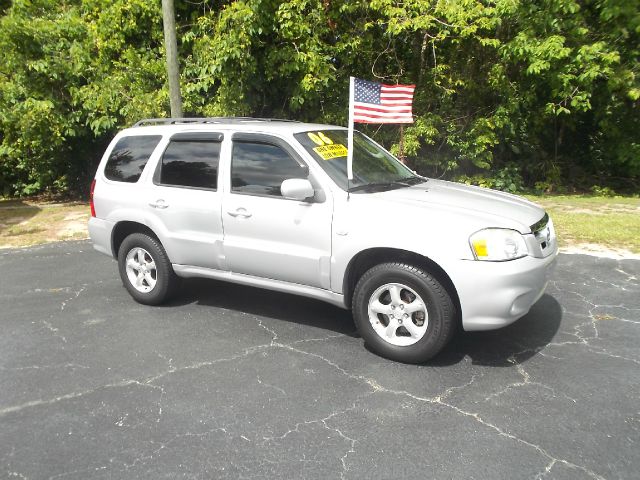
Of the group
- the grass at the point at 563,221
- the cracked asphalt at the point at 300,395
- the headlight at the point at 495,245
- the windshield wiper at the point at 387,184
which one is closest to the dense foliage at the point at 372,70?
the grass at the point at 563,221

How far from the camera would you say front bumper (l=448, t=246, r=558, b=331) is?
3.59 meters

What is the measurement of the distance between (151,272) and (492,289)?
332 centimetres

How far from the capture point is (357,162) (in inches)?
184

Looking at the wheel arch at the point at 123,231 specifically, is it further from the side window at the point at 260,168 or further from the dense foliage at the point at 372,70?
the dense foliage at the point at 372,70

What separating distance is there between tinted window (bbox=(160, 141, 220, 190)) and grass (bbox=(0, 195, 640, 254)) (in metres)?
4.80

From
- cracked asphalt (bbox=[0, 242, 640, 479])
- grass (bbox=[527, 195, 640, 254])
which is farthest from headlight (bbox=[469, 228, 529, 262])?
grass (bbox=[527, 195, 640, 254])

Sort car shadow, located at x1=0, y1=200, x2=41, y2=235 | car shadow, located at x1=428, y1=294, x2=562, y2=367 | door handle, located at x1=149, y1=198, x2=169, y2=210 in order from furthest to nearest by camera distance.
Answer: car shadow, located at x1=0, y1=200, x2=41, y2=235, door handle, located at x1=149, y1=198, x2=169, y2=210, car shadow, located at x1=428, y1=294, x2=562, y2=367

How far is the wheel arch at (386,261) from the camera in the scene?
12.5ft

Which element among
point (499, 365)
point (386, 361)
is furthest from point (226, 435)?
point (499, 365)

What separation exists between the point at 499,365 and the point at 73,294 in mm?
4472

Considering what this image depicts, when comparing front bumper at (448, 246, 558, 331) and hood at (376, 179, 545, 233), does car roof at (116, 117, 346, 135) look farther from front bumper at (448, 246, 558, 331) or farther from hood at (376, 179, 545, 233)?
front bumper at (448, 246, 558, 331)

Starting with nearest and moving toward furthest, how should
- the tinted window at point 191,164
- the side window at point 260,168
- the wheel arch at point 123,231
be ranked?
the side window at point 260,168 → the tinted window at point 191,164 → the wheel arch at point 123,231

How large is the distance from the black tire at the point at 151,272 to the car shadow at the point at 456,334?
0.21 m

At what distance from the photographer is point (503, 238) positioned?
3.69 m
